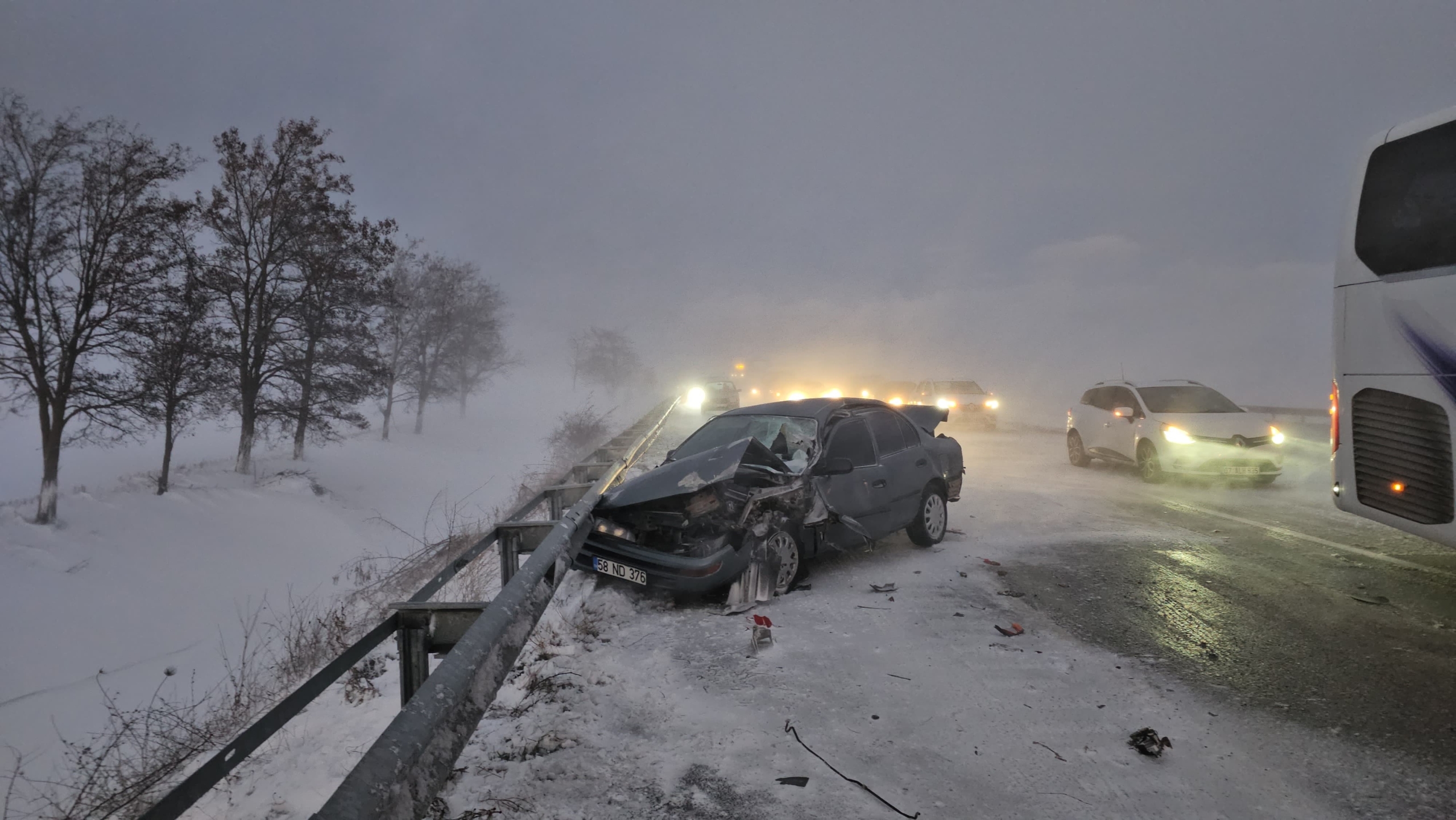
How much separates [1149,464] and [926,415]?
18.2 ft

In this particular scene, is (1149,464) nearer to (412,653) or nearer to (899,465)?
(899,465)

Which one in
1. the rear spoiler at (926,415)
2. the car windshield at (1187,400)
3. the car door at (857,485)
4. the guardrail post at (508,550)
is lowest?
the guardrail post at (508,550)

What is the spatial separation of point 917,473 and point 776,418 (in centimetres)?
165

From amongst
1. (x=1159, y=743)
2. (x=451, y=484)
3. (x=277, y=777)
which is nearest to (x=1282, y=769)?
(x=1159, y=743)

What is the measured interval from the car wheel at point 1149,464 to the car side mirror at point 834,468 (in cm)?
812

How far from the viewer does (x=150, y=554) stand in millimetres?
13070

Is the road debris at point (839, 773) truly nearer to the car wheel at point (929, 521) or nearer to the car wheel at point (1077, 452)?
the car wheel at point (929, 521)

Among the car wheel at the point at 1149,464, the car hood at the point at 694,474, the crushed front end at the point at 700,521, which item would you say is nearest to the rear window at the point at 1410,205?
the crushed front end at the point at 700,521

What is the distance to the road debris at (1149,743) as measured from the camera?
3080 mm

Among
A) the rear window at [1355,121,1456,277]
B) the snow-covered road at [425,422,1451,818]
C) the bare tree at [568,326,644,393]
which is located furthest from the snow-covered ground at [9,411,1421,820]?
the bare tree at [568,326,644,393]

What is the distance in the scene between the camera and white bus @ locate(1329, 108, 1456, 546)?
4293 mm

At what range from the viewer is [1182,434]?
34.9 ft

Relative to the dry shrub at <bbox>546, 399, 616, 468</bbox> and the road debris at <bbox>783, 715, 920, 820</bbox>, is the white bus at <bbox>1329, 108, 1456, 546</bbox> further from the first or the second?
the dry shrub at <bbox>546, 399, 616, 468</bbox>

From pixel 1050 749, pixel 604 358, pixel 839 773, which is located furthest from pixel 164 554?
pixel 604 358
